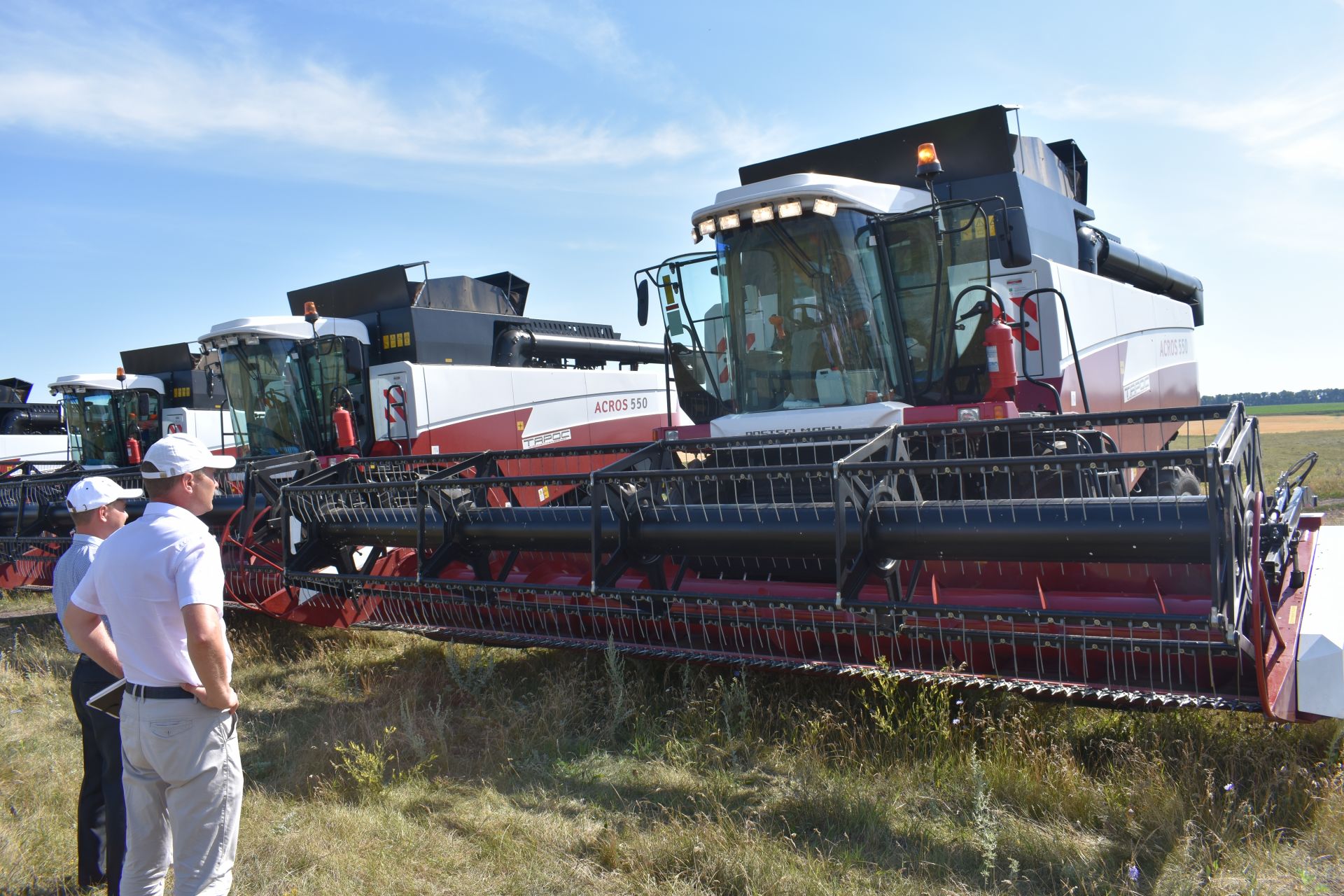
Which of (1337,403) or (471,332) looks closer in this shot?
(471,332)

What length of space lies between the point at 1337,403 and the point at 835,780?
97.2m

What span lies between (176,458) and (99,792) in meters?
1.55

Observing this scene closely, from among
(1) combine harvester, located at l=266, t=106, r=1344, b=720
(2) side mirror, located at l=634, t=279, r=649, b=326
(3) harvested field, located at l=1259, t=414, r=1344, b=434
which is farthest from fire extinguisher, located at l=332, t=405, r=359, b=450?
(3) harvested field, located at l=1259, t=414, r=1344, b=434

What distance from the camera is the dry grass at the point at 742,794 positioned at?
294cm

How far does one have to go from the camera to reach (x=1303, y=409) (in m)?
76.2

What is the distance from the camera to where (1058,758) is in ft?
11.4

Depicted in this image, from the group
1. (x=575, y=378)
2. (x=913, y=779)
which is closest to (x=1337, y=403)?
(x=575, y=378)

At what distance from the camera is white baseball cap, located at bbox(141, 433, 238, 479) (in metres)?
2.58

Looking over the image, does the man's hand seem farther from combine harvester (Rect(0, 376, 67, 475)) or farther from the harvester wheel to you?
combine harvester (Rect(0, 376, 67, 475))

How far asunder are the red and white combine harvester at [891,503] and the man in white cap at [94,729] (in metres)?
1.58

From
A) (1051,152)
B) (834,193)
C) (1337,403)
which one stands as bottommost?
(1337,403)

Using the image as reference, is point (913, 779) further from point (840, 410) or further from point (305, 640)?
point (305, 640)

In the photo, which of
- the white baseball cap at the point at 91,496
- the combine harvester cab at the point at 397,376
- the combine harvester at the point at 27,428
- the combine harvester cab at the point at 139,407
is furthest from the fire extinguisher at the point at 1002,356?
the combine harvester at the point at 27,428

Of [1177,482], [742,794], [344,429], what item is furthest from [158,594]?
[344,429]
